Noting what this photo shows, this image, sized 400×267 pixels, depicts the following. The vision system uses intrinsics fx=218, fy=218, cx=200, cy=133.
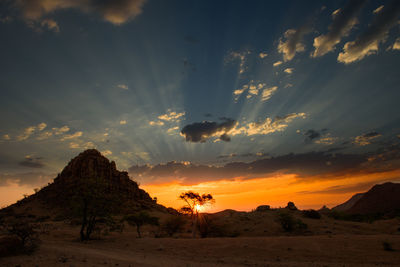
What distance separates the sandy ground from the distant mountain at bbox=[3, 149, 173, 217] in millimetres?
59656

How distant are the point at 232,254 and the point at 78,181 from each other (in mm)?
83133

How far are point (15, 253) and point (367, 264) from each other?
84.8 feet

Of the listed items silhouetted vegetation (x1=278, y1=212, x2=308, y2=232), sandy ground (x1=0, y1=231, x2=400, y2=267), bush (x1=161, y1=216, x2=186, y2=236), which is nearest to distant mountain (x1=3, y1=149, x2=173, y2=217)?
bush (x1=161, y1=216, x2=186, y2=236)

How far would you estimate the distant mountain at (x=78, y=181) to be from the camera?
83.6 metres

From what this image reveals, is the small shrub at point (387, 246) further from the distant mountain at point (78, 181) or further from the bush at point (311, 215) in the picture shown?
the distant mountain at point (78, 181)

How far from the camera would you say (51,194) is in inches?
3492

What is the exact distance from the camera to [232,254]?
69.7ft

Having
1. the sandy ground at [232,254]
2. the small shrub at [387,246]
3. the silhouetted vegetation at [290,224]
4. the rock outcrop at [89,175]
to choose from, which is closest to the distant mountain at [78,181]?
the rock outcrop at [89,175]

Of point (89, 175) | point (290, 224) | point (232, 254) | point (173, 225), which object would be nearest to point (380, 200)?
point (290, 224)

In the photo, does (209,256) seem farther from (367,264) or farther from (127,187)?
(127,187)

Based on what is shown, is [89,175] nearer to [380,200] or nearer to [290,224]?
[290,224]

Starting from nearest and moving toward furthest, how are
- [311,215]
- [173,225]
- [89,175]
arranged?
[173,225]
[311,215]
[89,175]

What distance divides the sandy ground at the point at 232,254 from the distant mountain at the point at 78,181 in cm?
5966

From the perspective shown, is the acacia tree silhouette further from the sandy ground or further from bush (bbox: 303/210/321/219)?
bush (bbox: 303/210/321/219)
